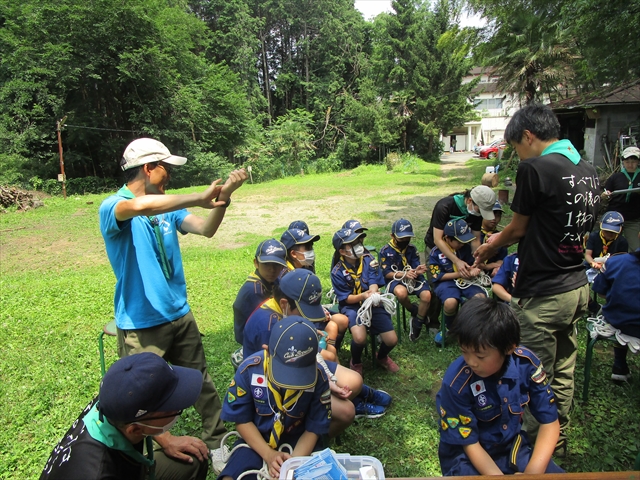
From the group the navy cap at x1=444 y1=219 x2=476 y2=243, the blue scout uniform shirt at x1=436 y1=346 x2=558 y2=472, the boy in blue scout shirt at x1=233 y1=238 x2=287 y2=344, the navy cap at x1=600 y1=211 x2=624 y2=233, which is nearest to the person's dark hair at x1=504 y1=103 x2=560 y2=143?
the blue scout uniform shirt at x1=436 y1=346 x2=558 y2=472

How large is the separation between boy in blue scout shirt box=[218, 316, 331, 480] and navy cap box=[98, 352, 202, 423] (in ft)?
1.80

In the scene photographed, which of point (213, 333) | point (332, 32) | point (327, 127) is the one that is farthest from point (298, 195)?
point (332, 32)

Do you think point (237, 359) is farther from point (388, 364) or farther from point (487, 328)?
point (487, 328)

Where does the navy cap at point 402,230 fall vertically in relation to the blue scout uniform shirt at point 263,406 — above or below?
above

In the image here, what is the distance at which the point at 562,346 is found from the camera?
2.81 m

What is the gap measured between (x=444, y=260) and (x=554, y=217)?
2.04 m

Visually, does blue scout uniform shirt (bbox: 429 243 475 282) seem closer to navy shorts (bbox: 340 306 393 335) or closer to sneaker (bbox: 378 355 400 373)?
navy shorts (bbox: 340 306 393 335)

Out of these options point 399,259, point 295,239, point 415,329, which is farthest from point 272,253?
point 415,329

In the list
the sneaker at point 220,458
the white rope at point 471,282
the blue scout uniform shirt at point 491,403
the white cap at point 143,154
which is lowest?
the sneaker at point 220,458

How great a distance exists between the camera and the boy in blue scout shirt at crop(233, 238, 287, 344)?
11.2ft

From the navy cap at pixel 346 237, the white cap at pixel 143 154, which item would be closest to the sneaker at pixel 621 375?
the navy cap at pixel 346 237

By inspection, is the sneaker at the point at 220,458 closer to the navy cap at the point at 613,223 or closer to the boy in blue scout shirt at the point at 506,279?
the boy in blue scout shirt at the point at 506,279

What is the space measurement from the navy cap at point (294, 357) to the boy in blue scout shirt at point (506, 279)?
2.50 metres

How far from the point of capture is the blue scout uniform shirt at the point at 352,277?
13.8 feet
